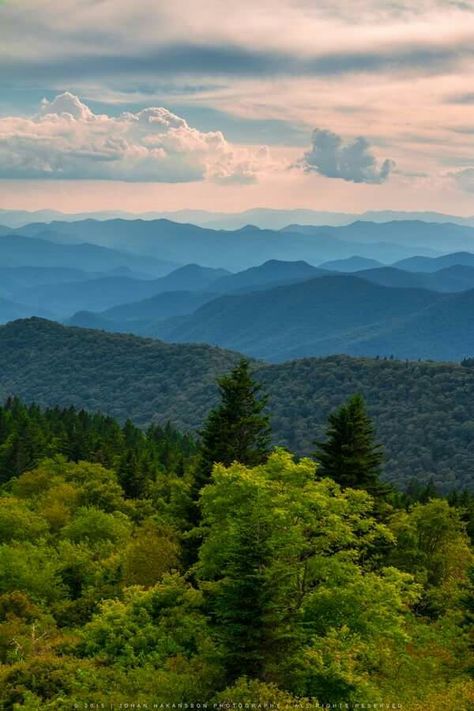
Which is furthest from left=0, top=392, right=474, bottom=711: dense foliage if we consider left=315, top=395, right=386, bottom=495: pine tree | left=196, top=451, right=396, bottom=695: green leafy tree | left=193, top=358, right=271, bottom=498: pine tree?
left=193, top=358, right=271, bottom=498: pine tree

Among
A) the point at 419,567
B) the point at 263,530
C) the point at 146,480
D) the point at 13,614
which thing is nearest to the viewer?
the point at 263,530

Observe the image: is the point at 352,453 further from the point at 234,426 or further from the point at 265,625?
the point at 265,625

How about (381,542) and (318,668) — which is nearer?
(318,668)

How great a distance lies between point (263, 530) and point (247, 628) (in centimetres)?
363

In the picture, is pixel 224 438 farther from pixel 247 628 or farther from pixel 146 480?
pixel 146 480

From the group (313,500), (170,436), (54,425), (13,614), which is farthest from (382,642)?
(170,436)

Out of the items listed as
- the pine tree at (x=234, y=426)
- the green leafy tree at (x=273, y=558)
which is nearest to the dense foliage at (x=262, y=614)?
the green leafy tree at (x=273, y=558)

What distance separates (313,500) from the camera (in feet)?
94.7

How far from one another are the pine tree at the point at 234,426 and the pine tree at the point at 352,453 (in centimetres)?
525

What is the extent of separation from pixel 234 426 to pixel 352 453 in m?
7.64

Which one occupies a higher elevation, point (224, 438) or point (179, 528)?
point (224, 438)

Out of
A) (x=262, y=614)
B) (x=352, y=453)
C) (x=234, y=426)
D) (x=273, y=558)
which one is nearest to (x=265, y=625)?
(x=262, y=614)

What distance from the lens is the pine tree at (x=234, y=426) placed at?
4412cm

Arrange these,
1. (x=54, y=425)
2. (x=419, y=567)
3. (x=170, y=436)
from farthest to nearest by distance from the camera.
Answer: (x=170, y=436)
(x=54, y=425)
(x=419, y=567)
